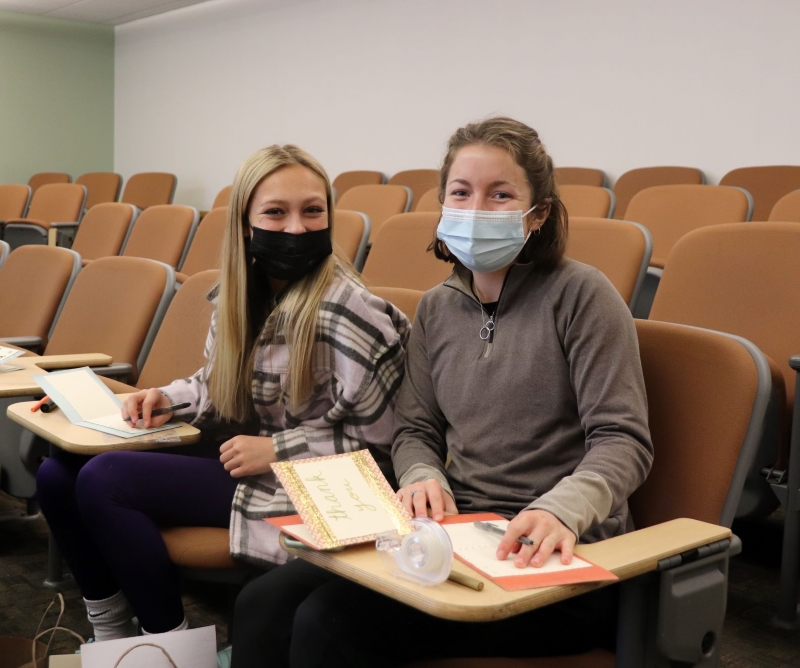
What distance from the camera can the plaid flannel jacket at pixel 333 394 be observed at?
5.04 ft

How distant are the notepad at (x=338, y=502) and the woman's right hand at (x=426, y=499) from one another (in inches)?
3.1

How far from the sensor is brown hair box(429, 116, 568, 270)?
140cm

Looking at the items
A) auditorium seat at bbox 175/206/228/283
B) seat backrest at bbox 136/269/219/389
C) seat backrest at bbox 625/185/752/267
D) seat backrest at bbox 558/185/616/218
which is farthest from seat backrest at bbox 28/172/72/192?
seat backrest at bbox 136/269/219/389

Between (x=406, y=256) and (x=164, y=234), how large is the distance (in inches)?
67.7

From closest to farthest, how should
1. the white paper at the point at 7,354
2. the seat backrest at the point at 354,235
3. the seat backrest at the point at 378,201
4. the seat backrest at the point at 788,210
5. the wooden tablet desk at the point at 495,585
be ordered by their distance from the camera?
the wooden tablet desk at the point at 495,585 < the white paper at the point at 7,354 < the seat backrest at the point at 788,210 < the seat backrest at the point at 354,235 < the seat backrest at the point at 378,201

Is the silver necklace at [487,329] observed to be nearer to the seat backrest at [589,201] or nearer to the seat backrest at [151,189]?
the seat backrest at [589,201]

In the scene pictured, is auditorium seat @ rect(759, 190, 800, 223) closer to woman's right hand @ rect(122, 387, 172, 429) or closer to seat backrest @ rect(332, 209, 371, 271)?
seat backrest @ rect(332, 209, 371, 271)

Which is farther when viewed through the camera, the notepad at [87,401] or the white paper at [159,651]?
the notepad at [87,401]

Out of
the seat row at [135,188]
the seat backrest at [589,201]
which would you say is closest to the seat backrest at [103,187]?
the seat row at [135,188]

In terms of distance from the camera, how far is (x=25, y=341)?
2789 millimetres

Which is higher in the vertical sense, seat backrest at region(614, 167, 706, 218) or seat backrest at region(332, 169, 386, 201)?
seat backrest at region(614, 167, 706, 218)

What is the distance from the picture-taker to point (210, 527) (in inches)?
63.3

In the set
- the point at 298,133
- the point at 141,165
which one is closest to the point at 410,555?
the point at 298,133

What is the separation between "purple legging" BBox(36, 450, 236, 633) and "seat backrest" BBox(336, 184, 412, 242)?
2.88 m
